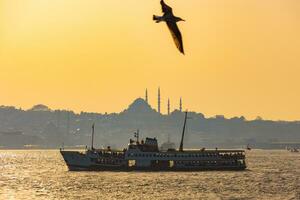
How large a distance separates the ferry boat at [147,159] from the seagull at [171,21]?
370ft

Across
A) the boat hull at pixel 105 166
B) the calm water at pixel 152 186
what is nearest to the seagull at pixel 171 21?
the calm water at pixel 152 186

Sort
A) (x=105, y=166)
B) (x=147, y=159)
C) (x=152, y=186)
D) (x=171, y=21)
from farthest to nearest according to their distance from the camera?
(x=105, y=166) < (x=147, y=159) < (x=152, y=186) < (x=171, y=21)

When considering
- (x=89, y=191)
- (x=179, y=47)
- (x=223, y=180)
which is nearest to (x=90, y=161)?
(x=223, y=180)

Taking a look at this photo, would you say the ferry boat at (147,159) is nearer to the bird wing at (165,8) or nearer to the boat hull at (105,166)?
the boat hull at (105,166)

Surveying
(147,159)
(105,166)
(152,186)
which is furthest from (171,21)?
(105,166)

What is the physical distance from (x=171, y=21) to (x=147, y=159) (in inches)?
4459

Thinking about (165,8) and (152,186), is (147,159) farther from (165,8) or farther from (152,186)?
(165,8)

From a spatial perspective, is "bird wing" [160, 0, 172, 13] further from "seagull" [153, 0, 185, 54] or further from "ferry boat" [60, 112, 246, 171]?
"ferry boat" [60, 112, 246, 171]

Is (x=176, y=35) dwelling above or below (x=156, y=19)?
below

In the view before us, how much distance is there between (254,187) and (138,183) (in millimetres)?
16999

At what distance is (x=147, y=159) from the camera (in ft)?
501

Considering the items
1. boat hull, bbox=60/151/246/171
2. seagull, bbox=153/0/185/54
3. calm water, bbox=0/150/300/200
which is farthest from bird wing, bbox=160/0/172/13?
boat hull, bbox=60/151/246/171

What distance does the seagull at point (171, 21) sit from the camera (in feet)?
130

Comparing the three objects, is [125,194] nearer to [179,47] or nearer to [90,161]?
[90,161]
